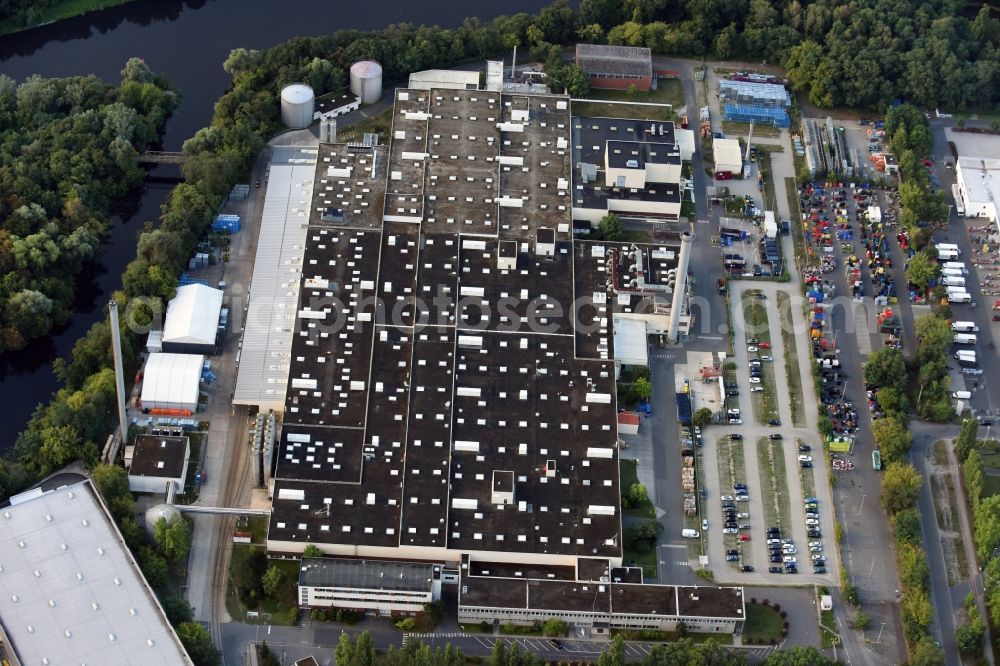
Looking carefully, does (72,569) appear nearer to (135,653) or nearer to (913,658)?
(135,653)

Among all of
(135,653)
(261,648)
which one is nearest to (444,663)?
(261,648)

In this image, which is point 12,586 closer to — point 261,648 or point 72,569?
point 72,569

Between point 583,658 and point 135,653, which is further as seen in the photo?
point 583,658

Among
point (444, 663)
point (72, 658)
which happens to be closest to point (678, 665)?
point (444, 663)

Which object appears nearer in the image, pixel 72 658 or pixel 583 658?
pixel 72 658
